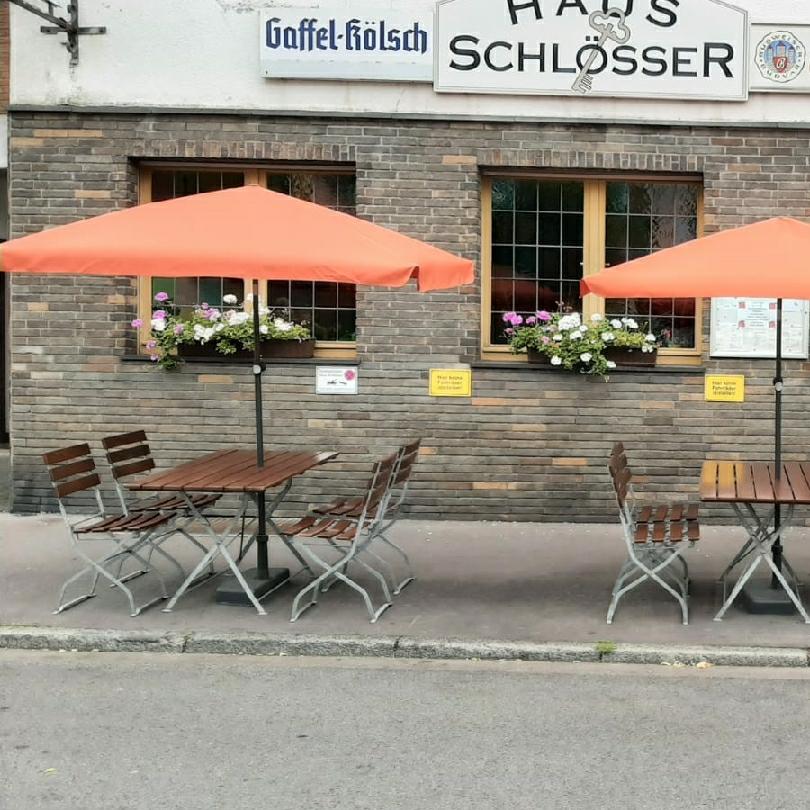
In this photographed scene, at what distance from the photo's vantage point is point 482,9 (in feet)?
29.0

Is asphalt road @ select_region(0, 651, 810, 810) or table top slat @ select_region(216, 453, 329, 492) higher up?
table top slat @ select_region(216, 453, 329, 492)

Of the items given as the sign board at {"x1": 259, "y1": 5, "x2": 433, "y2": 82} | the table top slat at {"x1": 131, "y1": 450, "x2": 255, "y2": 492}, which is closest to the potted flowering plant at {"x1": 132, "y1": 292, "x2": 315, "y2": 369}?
the table top slat at {"x1": 131, "y1": 450, "x2": 255, "y2": 492}

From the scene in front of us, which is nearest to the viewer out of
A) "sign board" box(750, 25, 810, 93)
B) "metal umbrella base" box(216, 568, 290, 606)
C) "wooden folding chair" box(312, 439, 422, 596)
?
"metal umbrella base" box(216, 568, 290, 606)

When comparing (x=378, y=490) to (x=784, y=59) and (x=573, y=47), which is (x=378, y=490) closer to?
(x=573, y=47)

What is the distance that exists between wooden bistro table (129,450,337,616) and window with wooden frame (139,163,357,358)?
2190 mm

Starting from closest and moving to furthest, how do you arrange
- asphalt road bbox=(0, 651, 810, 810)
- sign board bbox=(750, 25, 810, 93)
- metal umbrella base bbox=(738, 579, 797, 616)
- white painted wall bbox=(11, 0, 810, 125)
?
asphalt road bbox=(0, 651, 810, 810) → metal umbrella base bbox=(738, 579, 797, 616) → sign board bbox=(750, 25, 810, 93) → white painted wall bbox=(11, 0, 810, 125)

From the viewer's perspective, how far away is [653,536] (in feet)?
20.3

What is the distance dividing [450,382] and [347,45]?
3017 millimetres

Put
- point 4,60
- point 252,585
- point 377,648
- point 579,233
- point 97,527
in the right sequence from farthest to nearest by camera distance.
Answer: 1. point 4,60
2. point 579,233
3. point 252,585
4. point 97,527
5. point 377,648

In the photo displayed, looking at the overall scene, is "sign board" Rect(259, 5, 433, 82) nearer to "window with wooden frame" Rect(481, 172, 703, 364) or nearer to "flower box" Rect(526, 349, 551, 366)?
"window with wooden frame" Rect(481, 172, 703, 364)

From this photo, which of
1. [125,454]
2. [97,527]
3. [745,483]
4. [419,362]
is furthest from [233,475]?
[745,483]

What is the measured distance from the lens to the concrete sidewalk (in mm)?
5863

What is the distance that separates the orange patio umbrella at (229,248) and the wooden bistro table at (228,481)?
1239 mm

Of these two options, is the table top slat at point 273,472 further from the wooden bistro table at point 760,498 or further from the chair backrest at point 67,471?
the wooden bistro table at point 760,498
